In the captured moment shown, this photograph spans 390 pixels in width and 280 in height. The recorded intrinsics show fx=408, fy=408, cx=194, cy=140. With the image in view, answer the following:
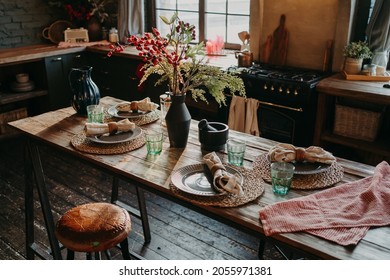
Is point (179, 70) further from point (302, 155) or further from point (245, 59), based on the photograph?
point (245, 59)

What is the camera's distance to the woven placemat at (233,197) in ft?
4.67

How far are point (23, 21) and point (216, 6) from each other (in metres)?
2.19

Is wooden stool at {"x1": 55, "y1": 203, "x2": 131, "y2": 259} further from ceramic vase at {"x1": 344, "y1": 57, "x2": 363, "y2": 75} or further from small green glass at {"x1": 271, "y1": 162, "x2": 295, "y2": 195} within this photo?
ceramic vase at {"x1": 344, "y1": 57, "x2": 363, "y2": 75}

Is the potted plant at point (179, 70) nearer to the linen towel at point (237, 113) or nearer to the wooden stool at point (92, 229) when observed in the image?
the wooden stool at point (92, 229)

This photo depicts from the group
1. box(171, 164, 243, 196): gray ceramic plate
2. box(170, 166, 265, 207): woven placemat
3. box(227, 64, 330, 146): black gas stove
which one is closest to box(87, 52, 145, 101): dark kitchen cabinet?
box(227, 64, 330, 146): black gas stove

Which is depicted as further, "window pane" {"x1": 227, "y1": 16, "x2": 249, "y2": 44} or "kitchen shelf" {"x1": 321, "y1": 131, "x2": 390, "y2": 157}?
"window pane" {"x1": 227, "y1": 16, "x2": 249, "y2": 44}

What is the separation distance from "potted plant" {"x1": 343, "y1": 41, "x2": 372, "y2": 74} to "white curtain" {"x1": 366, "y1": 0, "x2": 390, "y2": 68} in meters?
0.06

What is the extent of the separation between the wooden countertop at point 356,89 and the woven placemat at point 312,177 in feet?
3.86

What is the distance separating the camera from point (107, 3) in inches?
191

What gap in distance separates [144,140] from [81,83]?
2.07ft

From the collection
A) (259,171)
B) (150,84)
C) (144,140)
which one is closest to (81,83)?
(144,140)

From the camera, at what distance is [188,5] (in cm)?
441

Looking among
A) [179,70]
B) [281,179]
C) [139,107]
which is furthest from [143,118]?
[281,179]

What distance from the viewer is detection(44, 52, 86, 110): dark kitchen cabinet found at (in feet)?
14.0
